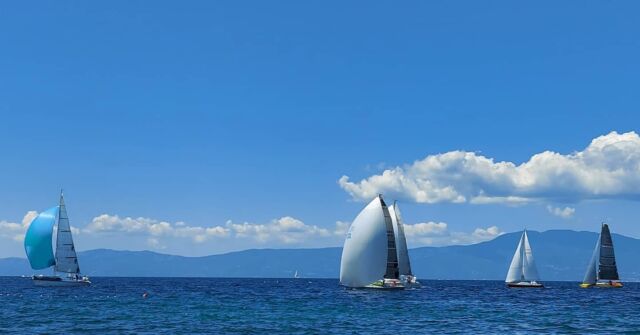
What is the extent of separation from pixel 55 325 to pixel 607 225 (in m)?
120

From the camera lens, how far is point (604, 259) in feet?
502

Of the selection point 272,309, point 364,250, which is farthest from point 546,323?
point 364,250

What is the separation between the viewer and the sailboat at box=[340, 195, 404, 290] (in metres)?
101

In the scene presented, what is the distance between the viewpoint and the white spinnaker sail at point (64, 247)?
133 metres

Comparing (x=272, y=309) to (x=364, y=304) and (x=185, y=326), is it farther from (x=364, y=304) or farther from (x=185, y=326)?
(x=185, y=326)

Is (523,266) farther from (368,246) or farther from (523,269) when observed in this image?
(368,246)

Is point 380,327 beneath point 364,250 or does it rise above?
beneath

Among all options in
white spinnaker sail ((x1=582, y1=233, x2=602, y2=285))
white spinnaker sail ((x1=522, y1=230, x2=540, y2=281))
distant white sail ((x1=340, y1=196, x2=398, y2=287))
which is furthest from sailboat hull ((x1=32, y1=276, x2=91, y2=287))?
white spinnaker sail ((x1=582, y1=233, x2=602, y2=285))

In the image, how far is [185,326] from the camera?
59125 mm

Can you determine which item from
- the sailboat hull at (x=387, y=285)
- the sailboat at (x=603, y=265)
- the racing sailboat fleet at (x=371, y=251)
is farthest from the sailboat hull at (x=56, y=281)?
the sailboat at (x=603, y=265)

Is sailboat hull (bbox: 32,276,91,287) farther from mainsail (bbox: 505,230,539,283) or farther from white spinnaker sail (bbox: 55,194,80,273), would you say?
mainsail (bbox: 505,230,539,283)

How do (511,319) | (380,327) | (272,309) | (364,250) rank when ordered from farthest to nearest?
(364,250) → (272,309) → (511,319) → (380,327)

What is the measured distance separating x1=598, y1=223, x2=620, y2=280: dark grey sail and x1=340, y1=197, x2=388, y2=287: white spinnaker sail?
68.0 metres

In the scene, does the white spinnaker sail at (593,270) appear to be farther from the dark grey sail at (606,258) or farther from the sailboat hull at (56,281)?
the sailboat hull at (56,281)
